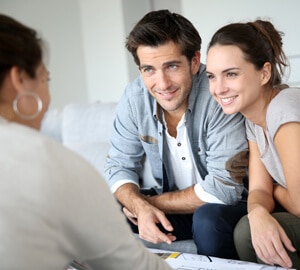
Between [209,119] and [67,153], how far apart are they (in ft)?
3.20

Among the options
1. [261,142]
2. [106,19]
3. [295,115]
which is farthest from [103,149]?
[106,19]

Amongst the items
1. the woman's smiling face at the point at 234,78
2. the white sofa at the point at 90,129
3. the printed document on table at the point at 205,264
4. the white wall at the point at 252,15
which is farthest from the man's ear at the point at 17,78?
the white wall at the point at 252,15

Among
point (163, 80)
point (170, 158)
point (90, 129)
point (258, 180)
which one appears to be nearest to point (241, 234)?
point (258, 180)

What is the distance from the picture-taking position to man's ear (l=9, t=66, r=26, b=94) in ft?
2.36

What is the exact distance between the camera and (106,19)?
3303 mm

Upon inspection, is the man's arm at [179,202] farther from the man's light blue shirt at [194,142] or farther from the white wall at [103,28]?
the white wall at [103,28]

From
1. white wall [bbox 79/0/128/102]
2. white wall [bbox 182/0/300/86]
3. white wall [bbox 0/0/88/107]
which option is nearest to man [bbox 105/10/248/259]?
white wall [bbox 182/0/300/86]

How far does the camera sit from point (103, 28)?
3.34m

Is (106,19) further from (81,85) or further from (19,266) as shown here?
(19,266)

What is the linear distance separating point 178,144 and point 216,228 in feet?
1.18

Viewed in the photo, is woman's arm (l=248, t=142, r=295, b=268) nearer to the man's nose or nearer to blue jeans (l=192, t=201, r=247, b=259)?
blue jeans (l=192, t=201, r=247, b=259)

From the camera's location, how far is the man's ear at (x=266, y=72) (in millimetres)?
1384

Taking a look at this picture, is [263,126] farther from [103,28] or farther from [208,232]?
[103,28]

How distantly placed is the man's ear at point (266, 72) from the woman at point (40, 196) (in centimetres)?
81
